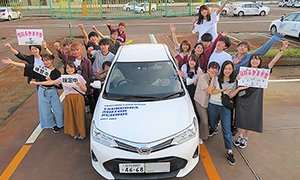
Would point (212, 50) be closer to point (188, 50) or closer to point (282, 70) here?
point (188, 50)

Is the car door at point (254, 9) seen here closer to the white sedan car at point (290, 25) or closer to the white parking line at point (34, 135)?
the white sedan car at point (290, 25)

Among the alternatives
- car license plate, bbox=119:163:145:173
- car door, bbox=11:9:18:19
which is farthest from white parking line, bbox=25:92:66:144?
car door, bbox=11:9:18:19

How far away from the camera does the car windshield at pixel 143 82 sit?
3.39m

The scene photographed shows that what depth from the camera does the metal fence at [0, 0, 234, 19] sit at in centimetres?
2284

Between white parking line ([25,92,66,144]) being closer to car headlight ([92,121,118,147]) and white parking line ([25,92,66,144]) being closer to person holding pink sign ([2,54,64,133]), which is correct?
person holding pink sign ([2,54,64,133])

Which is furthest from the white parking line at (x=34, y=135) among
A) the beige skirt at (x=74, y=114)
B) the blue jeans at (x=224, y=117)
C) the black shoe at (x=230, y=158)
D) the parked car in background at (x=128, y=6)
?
the parked car in background at (x=128, y=6)

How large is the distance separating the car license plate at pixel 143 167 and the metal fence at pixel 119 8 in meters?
22.2

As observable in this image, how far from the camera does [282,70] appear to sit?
24.4 feet

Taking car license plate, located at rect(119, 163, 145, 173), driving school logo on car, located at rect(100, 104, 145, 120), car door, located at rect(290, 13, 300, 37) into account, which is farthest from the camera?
car door, located at rect(290, 13, 300, 37)

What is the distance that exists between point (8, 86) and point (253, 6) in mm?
24093

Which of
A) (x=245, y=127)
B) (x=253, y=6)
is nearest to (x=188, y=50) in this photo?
(x=245, y=127)

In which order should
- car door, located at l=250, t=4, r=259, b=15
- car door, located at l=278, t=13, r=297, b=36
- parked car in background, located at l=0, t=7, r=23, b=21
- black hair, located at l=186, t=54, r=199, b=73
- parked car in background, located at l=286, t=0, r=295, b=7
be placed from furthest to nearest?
1. parked car in background, located at l=286, t=0, r=295, b=7
2. car door, located at l=250, t=4, r=259, b=15
3. parked car in background, located at l=0, t=7, r=23, b=21
4. car door, located at l=278, t=13, r=297, b=36
5. black hair, located at l=186, t=54, r=199, b=73

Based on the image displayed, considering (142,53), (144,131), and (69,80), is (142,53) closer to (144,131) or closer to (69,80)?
(69,80)

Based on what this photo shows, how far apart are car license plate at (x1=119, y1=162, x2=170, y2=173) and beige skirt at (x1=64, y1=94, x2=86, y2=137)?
1.53 m
